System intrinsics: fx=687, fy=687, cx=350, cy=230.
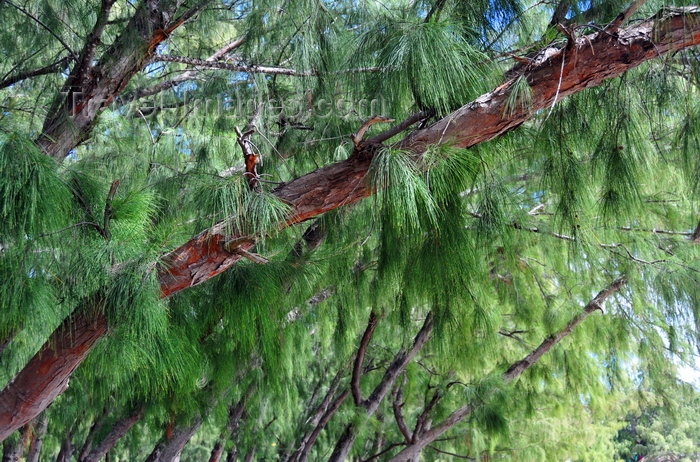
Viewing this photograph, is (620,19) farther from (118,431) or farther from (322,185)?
(118,431)

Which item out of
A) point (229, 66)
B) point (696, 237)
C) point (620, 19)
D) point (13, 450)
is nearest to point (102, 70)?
point (229, 66)

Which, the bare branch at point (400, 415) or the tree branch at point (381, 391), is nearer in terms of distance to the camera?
the tree branch at point (381, 391)

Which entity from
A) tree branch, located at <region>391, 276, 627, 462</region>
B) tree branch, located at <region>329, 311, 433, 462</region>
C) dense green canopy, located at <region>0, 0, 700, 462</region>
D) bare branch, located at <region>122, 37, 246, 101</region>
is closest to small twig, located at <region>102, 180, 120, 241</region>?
dense green canopy, located at <region>0, 0, 700, 462</region>

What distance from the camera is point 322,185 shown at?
2.05 meters

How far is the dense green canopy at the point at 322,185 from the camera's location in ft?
6.15

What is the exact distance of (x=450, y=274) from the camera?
211 cm

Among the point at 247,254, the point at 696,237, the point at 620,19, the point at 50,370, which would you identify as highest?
the point at 620,19

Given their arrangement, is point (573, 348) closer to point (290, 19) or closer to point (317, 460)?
point (290, 19)

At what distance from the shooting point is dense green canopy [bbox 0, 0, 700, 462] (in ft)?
6.15

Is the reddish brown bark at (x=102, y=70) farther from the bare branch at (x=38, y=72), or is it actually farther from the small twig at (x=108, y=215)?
the small twig at (x=108, y=215)

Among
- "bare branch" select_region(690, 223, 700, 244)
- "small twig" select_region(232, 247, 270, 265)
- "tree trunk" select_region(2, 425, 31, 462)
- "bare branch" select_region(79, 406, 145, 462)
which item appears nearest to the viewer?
"small twig" select_region(232, 247, 270, 265)

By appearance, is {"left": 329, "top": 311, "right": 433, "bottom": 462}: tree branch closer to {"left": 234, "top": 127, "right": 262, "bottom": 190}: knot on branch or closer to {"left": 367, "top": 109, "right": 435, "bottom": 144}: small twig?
{"left": 367, "top": 109, "right": 435, "bottom": 144}: small twig

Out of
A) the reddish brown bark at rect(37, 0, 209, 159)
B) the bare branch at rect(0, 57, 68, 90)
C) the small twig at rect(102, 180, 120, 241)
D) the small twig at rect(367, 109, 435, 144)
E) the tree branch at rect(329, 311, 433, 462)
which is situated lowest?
the tree branch at rect(329, 311, 433, 462)

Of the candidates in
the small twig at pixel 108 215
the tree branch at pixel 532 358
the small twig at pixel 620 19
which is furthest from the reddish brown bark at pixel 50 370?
the tree branch at pixel 532 358
